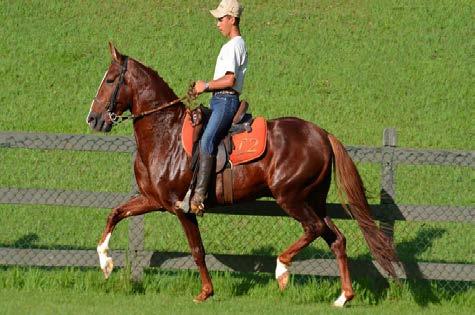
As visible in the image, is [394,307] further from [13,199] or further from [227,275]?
[13,199]

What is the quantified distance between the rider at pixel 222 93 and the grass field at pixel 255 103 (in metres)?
1.24

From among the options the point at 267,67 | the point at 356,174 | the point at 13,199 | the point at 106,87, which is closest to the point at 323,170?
the point at 356,174

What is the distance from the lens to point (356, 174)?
10.9m

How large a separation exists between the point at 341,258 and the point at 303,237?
1.56 ft

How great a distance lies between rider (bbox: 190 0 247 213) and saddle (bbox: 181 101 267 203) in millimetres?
94

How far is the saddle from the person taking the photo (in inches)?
415

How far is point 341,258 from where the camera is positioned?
10.8m

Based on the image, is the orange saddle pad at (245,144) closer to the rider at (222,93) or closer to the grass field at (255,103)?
the rider at (222,93)

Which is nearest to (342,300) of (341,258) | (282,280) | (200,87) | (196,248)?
(341,258)

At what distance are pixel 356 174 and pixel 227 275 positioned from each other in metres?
1.84

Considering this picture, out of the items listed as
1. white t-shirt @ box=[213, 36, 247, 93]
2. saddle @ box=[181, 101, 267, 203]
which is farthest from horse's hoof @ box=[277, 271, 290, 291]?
white t-shirt @ box=[213, 36, 247, 93]

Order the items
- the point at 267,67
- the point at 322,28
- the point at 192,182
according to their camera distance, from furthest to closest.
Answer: the point at 322,28, the point at 267,67, the point at 192,182

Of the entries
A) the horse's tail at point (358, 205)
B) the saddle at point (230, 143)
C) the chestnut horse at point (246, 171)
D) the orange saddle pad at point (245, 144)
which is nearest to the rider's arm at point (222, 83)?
the saddle at point (230, 143)

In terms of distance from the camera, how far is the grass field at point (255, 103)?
11156mm
